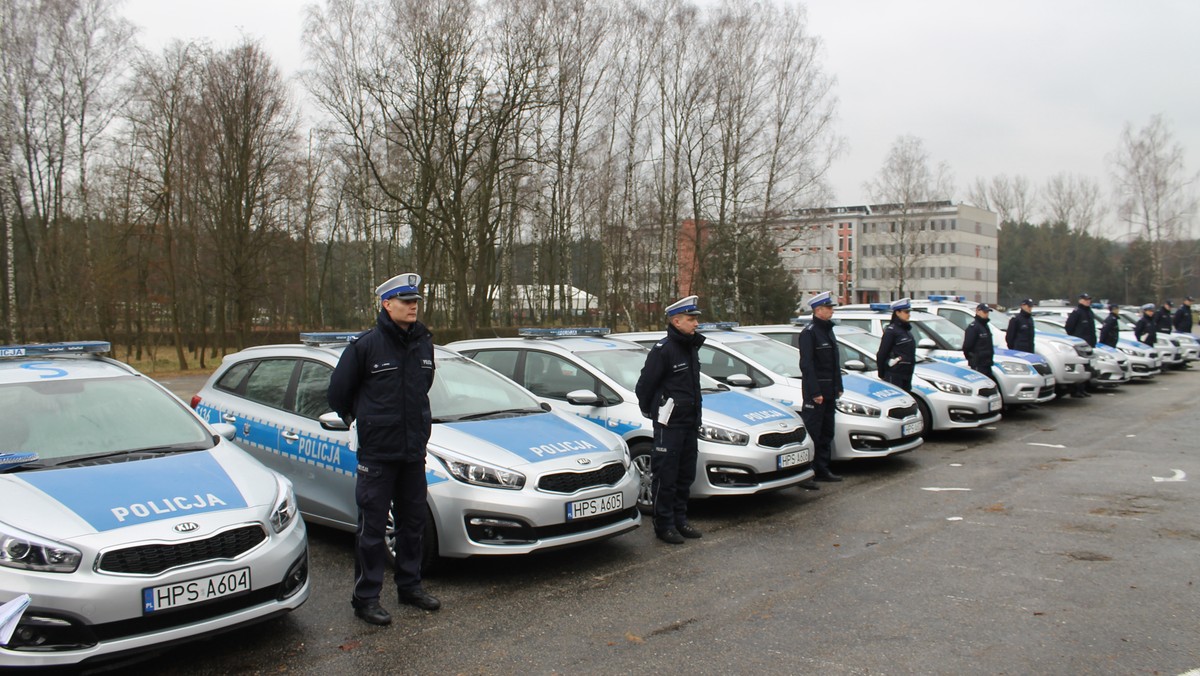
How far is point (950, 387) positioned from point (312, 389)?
8.45 meters

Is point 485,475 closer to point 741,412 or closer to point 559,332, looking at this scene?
point 741,412

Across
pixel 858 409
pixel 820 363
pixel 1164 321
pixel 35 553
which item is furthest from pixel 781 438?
pixel 1164 321

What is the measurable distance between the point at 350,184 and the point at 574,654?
30.6 meters

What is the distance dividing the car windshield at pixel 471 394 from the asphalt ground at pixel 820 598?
1131 mm

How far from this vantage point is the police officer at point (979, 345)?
489 inches

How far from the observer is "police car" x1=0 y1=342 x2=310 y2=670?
3.45 metres

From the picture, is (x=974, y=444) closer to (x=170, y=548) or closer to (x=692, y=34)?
(x=170, y=548)

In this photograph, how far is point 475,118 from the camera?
26094 millimetres

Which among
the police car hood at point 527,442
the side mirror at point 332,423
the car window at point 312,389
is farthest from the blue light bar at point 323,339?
the police car hood at point 527,442

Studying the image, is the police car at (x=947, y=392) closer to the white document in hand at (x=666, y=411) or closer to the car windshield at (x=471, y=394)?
the white document in hand at (x=666, y=411)

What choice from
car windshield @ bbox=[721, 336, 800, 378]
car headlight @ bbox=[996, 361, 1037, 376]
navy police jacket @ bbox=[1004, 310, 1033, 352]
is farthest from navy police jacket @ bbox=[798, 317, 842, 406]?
navy police jacket @ bbox=[1004, 310, 1033, 352]

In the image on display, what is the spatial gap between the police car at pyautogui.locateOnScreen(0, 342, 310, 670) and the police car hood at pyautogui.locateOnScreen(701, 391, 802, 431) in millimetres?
3846

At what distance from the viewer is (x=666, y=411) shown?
621cm

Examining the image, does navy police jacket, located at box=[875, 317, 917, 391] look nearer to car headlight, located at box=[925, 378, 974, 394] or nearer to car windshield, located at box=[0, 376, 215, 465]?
car headlight, located at box=[925, 378, 974, 394]
